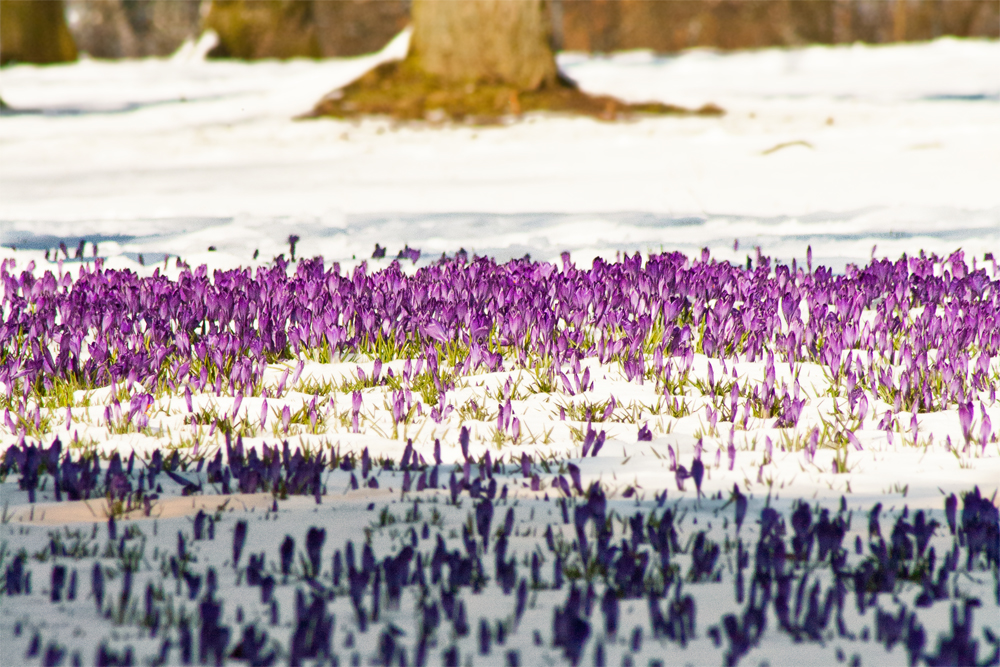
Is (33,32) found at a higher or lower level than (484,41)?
higher

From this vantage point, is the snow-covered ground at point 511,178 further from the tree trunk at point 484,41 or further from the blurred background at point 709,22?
the blurred background at point 709,22

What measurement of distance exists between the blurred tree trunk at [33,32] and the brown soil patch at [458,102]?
38.6 ft

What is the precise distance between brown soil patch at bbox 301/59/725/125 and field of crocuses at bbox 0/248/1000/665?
31.7 feet

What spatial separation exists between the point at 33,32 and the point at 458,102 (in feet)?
46.6

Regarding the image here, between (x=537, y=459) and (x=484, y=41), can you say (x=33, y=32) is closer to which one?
(x=484, y=41)

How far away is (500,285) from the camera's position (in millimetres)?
6176

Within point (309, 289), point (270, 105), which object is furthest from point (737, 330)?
point (270, 105)

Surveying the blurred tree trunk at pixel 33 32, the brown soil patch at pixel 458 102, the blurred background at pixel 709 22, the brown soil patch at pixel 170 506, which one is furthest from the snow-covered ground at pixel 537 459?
the blurred background at pixel 709 22

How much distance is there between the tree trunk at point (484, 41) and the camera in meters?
16.3

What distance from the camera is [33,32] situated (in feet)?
86.3

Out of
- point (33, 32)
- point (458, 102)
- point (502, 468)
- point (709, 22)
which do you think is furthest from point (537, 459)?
point (709, 22)

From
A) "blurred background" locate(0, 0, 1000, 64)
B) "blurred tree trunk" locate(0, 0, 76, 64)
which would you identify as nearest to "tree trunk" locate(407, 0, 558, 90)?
"blurred tree trunk" locate(0, 0, 76, 64)

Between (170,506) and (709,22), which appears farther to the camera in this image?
(709,22)

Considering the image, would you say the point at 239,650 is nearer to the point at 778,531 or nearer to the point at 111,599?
the point at 111,599
